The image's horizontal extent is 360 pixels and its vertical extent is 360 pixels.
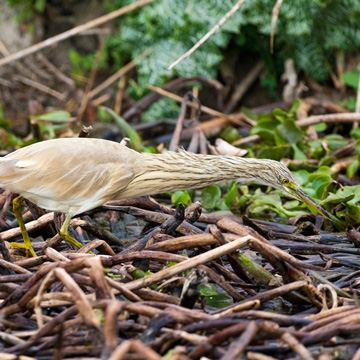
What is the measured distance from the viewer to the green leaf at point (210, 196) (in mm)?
4406

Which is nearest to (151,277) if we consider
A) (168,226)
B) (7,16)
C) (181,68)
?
(168,226)

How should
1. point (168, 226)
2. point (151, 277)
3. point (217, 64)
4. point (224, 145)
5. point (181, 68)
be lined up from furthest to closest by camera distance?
1. point (217, 64)
2. point (181, 68)
3. point (224, 145)
4. point (168, 226)
5. point (151, 277)

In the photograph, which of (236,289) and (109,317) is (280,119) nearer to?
(236,289)

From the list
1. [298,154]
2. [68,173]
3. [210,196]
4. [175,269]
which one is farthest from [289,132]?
[175,269]

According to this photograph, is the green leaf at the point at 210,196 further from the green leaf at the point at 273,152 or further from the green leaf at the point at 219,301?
the green leaf at the point at 219,301

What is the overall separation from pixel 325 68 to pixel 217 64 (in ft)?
3.92

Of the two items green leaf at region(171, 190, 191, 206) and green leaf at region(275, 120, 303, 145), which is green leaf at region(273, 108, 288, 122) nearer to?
green leaf at region(275, 120, 303, 145)

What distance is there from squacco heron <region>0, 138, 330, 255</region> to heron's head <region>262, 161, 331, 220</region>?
1.24 feet

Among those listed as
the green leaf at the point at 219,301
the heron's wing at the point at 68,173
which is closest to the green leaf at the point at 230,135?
the heron's wing at the point at 68,173

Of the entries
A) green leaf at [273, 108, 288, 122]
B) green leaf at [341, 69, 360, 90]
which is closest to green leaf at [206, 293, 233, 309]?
green leaf at [273, 108, 288, 122]

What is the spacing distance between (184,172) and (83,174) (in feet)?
1.93

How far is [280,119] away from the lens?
17.6ft

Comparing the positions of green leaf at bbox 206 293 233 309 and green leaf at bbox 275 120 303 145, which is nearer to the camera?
green leaf at bbox 206 293 233 309

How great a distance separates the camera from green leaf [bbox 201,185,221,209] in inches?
173
